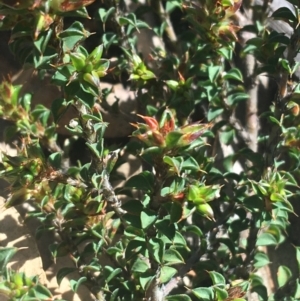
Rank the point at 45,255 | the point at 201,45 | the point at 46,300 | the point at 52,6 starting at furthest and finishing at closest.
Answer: the point at 45,255, the point at 201,45, the point at 46,300, the point at 52,6

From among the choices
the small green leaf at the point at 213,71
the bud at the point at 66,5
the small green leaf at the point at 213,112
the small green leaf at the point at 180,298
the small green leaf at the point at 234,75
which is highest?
the bud at the point at 66,5

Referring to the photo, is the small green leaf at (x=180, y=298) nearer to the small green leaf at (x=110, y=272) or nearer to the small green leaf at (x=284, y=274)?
the small green leaf at (x=110, y=272)

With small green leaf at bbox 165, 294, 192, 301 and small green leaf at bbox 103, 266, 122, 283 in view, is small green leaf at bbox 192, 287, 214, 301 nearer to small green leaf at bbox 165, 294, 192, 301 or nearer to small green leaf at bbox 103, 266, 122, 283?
small green leaf at bbox 165, 294, 192, 301

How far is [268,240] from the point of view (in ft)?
5.33

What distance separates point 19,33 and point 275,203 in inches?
32.0

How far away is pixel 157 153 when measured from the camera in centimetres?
114

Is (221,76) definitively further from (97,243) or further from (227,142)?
(97,243)

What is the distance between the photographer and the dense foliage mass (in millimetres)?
1168

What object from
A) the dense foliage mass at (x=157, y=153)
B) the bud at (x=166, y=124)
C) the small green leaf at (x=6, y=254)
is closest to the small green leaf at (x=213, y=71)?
the dense foliage mass at (x=157, y=153)

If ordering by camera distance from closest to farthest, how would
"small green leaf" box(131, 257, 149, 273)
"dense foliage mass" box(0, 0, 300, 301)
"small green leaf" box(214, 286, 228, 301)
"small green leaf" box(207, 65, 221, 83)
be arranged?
"dense foliage mass" box(0, 0, 300, 301) → "small green leaf" box(214, 286, 228, 301) → "small green leaf" box(131, 257, 149, 273) → "small green leaf" box(207, 65, 221, 83)

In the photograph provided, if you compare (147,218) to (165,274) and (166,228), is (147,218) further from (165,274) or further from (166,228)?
(165,274)

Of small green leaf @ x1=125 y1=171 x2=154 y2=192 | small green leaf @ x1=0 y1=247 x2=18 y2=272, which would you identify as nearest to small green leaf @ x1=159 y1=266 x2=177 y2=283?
small green leaf @ x1=125 y1=171 x2=154 y2=192

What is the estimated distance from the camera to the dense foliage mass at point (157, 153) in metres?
1.17

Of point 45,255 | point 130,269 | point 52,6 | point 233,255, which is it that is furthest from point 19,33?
point 233,255
